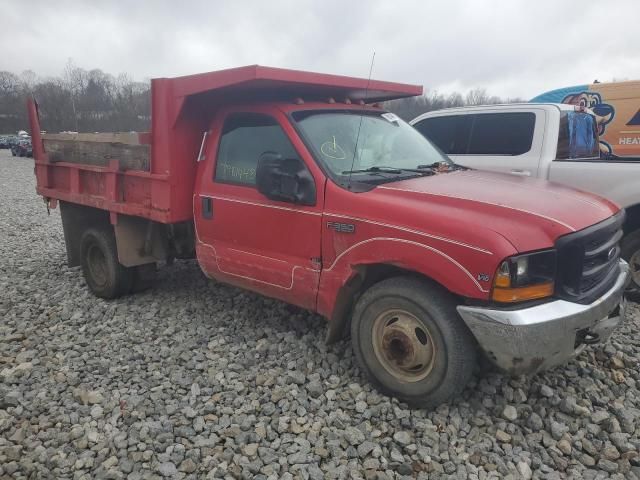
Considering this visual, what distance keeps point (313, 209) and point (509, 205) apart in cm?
126

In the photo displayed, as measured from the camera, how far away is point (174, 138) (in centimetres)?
415

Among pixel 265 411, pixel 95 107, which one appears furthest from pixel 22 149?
pixel 265 411

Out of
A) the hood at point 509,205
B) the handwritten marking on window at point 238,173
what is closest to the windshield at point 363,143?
the hood at point 509,205

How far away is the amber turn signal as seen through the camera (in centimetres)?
267

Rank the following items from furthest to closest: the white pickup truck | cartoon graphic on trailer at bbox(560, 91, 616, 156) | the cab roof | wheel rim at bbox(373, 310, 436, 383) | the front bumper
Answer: cartoon graphic on trailer at bbox(560, 91, 616, 156), the white pickup truck, the cab roof, wheel rim at bbox(373, 310, 436, 383), the front bumper

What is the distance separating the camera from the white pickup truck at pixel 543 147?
4715mm

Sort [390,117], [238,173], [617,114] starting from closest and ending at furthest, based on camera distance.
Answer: [238,173], [390,117], [617,114]

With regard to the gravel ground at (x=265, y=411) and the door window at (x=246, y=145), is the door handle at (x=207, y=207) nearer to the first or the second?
the door window at (x=246, y=145)

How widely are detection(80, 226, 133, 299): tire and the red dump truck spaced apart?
6 cm

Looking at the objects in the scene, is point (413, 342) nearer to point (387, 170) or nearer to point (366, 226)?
point (366, 226)

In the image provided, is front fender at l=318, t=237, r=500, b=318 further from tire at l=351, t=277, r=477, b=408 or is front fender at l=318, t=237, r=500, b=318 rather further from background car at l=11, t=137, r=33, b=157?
background car at l=11, t=137, r=33, b=157

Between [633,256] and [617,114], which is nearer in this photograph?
[633,256]

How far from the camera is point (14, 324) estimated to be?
15.1 ft

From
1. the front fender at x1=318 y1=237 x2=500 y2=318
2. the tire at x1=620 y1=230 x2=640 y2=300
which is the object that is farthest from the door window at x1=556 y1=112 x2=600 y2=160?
the front fender at x1=318 y1=237 x2=500 y2=318
